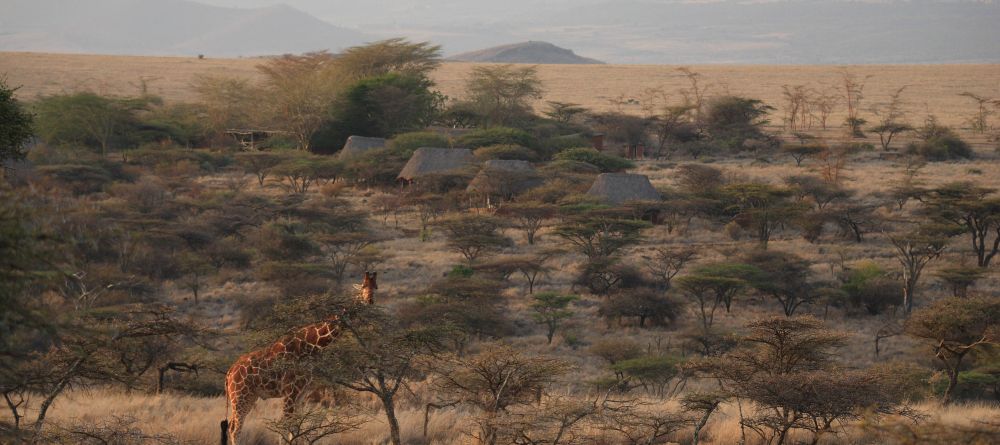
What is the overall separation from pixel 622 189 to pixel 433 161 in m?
7.94

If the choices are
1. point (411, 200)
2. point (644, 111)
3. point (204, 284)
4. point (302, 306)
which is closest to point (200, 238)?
point (204, 284)

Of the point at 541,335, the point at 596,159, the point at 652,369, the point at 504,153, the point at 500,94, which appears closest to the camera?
the point at 652,369

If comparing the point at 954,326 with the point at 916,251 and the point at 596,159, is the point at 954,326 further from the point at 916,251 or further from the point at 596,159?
the point at 596,159

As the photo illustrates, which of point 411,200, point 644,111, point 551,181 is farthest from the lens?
point 644,111

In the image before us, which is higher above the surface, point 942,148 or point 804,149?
point 804,149

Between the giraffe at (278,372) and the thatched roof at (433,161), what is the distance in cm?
2269

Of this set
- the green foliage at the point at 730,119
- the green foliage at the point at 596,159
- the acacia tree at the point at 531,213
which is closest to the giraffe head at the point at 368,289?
the acacia tree at the point at 531,213

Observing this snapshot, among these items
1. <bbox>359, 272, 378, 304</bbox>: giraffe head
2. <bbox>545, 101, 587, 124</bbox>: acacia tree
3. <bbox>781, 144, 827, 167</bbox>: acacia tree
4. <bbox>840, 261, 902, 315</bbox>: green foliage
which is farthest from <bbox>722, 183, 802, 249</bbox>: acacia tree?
<bbox>545, 101, 587, 124</bbox>: acacia tree

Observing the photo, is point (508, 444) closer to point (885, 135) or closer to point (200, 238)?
point (200, 238)

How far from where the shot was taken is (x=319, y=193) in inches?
1282

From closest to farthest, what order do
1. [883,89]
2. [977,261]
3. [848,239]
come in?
[977,261]
[848,239]
[883,89]

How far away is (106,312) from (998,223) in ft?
59.1

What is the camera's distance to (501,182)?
92.5 ft

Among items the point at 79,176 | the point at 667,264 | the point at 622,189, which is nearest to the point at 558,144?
the point at 622,189
